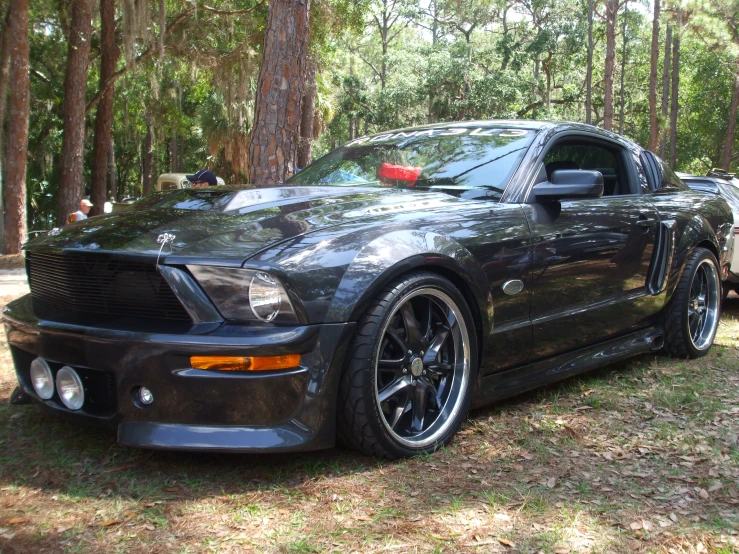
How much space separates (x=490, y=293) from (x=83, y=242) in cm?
175

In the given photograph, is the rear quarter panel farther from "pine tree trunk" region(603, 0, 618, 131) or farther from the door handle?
"pine tree trunk" region(603, 0, 618, 131)

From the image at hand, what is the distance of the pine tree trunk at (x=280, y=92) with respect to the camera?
6.20 meters

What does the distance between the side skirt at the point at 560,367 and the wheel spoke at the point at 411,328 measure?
0.48m

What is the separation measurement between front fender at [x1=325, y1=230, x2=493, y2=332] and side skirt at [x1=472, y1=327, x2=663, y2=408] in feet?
1.07

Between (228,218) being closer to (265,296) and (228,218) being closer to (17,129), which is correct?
(265,296)

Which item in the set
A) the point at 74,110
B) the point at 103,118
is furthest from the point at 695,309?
the point at 103,118

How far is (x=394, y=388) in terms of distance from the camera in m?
2.95

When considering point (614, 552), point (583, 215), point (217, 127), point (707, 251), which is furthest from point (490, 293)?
point (217, 127)

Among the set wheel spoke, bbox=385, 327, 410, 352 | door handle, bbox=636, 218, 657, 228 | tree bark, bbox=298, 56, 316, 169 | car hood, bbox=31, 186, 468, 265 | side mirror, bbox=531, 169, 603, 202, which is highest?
tree bark, bbox=298, 56, 316, 169

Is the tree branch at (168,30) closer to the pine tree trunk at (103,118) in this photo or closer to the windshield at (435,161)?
the pine tree trunk at (103,118)

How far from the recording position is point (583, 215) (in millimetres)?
3869

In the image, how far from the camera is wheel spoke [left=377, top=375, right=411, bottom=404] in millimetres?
2893

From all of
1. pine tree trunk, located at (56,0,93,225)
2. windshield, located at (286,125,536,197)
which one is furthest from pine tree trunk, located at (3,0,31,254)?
windshield, located at (286,125,536,197)

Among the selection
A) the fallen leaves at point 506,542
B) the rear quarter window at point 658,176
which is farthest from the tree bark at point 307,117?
the fallen leaves at point 506,542
